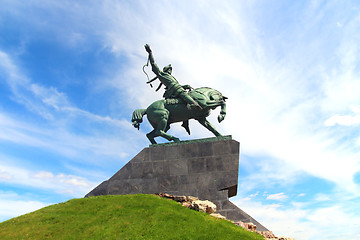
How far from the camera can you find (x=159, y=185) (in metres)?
15.8

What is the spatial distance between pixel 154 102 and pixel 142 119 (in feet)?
4.34

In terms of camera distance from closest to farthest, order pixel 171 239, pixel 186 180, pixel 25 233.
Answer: pixel 171 239 → pixel 25 233 → pixel 186 180

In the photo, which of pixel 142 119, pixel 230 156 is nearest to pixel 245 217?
pixel 230 156

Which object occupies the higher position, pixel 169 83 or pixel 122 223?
pixel 169 83

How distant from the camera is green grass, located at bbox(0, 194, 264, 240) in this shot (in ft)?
36.2

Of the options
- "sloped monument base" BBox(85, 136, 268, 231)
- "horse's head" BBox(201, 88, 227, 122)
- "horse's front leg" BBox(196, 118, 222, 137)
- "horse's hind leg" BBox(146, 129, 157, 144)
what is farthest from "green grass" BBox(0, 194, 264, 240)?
"horse's head" BBox(201, 88, 227, 122)

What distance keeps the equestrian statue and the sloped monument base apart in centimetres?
106

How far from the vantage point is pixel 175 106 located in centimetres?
1745

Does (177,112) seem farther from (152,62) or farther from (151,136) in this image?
(152,62)

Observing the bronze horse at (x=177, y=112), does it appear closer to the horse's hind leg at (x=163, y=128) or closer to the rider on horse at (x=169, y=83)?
the horse's hind leg at (x=163, y=128)

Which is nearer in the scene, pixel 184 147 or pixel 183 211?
pixel 183 211

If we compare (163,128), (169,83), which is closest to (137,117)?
(163,128)

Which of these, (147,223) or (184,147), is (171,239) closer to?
(147,223)

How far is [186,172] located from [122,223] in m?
4.94
